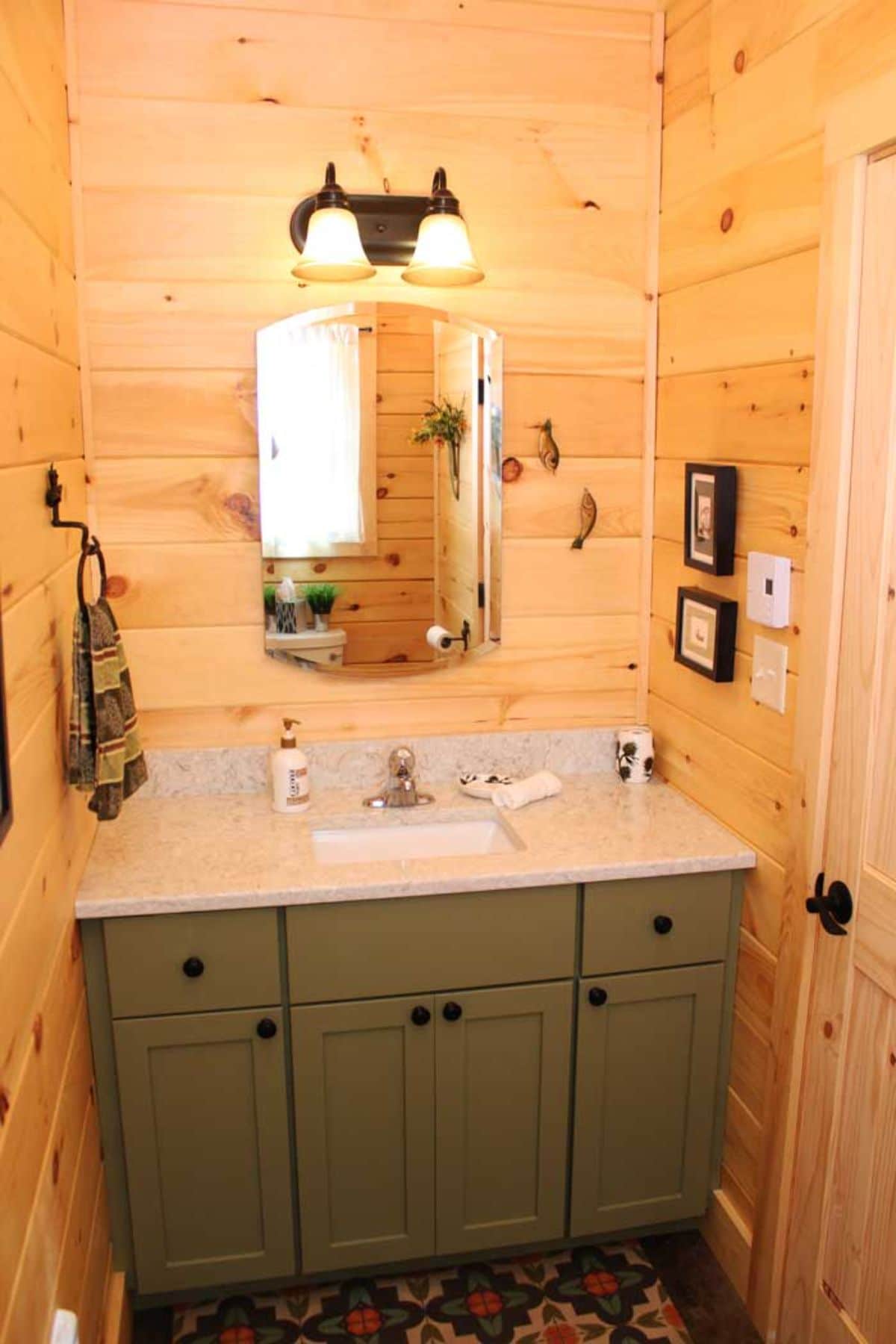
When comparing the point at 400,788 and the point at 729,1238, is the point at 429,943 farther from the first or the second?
the point at 729,1238

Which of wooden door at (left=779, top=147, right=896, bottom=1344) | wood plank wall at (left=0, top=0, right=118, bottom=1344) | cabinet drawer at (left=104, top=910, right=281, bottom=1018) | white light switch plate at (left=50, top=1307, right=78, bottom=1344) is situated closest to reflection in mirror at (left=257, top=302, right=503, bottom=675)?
wood plank wall at (left=0, top=0, right=118, bottom=1344)

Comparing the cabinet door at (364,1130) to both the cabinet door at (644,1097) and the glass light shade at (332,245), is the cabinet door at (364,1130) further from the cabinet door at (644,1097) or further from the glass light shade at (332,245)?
the glass light shade at (332,245)

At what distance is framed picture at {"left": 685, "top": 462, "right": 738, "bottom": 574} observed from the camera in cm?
203

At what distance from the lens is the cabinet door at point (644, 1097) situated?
2.12m

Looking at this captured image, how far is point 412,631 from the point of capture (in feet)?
7.89

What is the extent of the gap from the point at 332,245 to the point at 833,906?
149 cm

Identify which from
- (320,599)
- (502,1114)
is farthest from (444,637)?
(502,1114)

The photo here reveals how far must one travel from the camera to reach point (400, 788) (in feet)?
7.68

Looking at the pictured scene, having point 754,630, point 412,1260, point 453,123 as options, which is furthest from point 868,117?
point 412,1260

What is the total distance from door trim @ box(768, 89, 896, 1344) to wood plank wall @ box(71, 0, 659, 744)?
0.76 m

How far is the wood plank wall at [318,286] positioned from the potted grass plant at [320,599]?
4.6 inches

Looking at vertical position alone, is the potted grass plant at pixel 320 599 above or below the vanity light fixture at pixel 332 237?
below

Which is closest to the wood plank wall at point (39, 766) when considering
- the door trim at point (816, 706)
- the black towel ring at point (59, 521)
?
the black towel ring at point (59, 521)

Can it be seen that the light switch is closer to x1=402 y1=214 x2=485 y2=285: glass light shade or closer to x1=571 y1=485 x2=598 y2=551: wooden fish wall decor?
x1=571 y1=485 x2=598 y2=551: wooden fish wall decor
